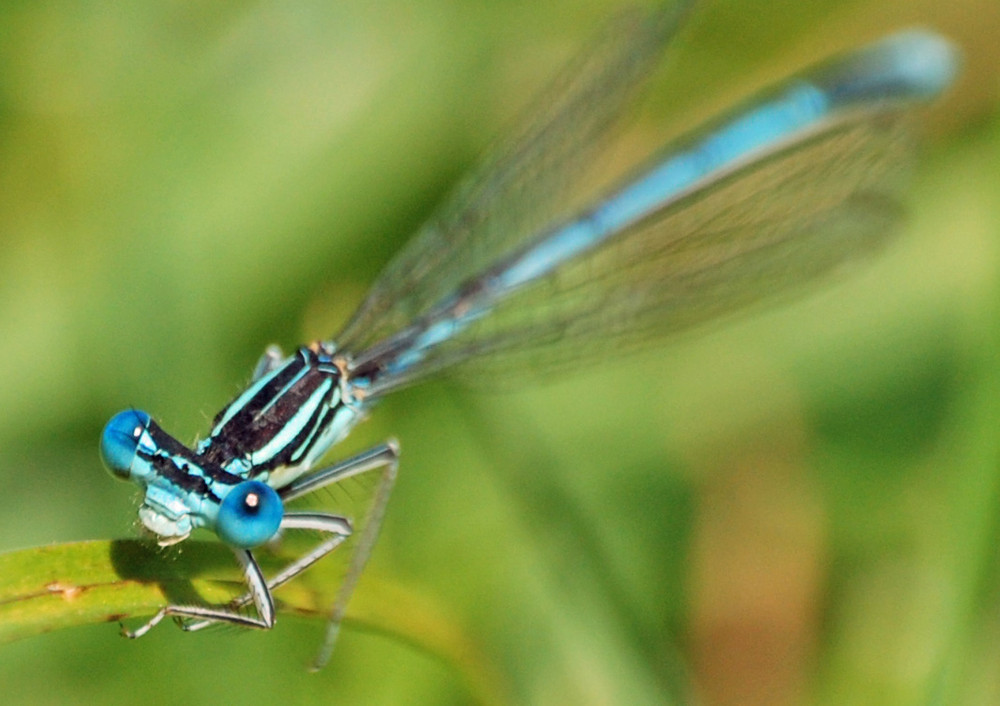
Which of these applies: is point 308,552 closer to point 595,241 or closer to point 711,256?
point 595,241

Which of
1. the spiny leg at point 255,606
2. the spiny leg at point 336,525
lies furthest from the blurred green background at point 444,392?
the spiny leg at point 255,606

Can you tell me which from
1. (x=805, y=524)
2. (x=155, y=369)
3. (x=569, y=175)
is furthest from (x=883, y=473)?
(x=155, y=369)

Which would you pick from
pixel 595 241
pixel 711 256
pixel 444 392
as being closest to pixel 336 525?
pixel 444 392

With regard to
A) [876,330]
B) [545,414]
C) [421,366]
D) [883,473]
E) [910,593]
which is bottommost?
[910,593]

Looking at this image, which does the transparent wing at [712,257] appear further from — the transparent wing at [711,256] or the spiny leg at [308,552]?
the spiny leg at [308,552]

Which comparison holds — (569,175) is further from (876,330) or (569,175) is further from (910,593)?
(910,593)

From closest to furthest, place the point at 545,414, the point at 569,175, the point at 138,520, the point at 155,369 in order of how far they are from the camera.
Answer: the point at 138,520
the point at 155,369
the point at 545,414
the point at 569,175
